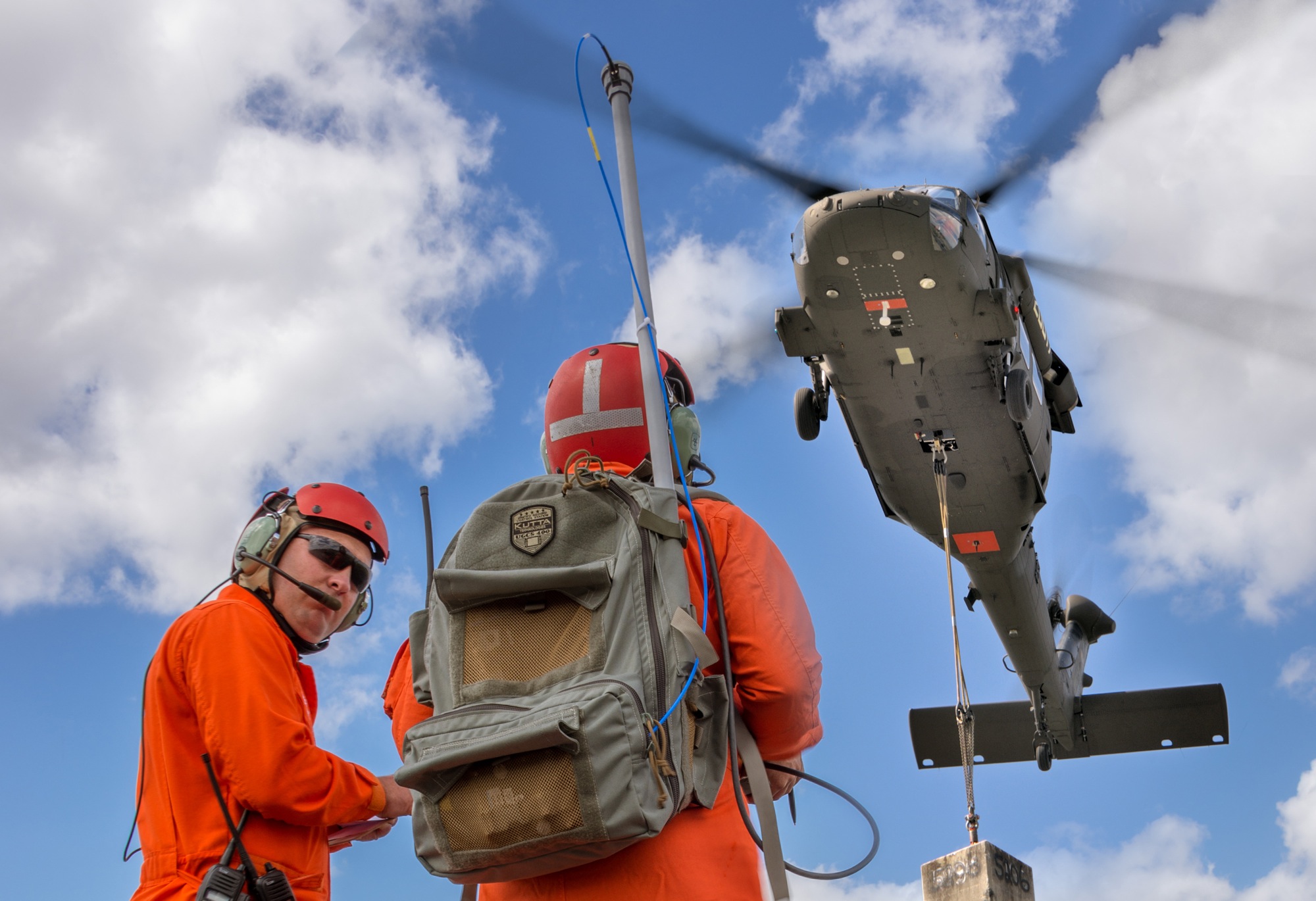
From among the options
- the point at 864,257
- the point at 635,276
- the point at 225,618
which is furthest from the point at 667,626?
the point at 864,257

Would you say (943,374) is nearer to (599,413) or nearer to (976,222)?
(976,222)

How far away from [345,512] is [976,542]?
8.48 m

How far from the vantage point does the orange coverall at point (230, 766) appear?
9.92 feet

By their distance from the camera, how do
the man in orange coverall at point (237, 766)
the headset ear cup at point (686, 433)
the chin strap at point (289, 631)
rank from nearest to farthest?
the man in orange coverall at point (237, 766), the headset ear cup at point (686, 433), the chin strap at point (289, 631)

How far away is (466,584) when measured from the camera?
2555 millimetres

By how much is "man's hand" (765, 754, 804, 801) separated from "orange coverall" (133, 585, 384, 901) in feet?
4.09

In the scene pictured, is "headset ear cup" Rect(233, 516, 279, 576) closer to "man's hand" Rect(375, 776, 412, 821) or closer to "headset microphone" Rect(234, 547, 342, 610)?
"headset microphone" Rect(234, 547, 342, 610)

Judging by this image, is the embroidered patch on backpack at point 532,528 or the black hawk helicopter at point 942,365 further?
the black hawk helicopter at point 942,365

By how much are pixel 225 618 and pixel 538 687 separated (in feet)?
4.12

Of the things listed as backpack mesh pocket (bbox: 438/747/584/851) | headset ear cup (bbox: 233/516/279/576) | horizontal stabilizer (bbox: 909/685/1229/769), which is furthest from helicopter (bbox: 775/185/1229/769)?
backpack mesh pocket (bbox: 438/747/584/851)

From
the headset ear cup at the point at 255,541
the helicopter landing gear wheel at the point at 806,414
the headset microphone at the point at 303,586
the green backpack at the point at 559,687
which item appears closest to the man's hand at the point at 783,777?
the green backpack at the point at 559,687

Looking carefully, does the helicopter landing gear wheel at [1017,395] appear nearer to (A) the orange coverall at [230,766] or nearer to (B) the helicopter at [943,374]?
(B) the helicopter at [943,374]

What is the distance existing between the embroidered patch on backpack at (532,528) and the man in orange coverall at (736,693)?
0.35 m

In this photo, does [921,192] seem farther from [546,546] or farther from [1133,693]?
[1133,693]
